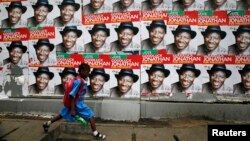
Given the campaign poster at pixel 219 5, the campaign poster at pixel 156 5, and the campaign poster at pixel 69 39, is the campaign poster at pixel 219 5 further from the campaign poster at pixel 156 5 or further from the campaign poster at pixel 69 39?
the campaign poster at pixel 69 39

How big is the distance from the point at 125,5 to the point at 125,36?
676 millimetres

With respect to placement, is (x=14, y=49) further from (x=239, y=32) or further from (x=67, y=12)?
(x=239, y=32)

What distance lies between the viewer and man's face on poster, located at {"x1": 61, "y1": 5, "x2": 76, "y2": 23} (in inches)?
250

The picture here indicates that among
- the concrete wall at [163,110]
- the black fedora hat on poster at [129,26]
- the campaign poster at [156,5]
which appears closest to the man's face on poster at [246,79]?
the concrete wall at [163,110]

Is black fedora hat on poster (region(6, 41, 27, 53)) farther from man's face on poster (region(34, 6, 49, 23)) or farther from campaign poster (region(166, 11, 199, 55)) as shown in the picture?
campaign poster (region(166, 11, 199, 55))

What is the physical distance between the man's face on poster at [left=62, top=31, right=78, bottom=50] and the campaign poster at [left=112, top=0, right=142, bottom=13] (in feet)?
3.51

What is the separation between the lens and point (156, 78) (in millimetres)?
6262

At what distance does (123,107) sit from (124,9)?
216 centimetres

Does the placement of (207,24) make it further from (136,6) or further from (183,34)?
(136,6)

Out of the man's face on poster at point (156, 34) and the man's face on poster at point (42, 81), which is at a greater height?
the man's face on poster at point (156, 34)

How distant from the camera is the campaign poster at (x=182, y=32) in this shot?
6.13m

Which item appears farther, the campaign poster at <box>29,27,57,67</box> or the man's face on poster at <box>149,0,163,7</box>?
the campaign poster at <box>29,27,57,67</box>

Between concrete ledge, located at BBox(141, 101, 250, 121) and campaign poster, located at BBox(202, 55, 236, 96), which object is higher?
campaign poster, located at BBox(202, 55, 236, 96)

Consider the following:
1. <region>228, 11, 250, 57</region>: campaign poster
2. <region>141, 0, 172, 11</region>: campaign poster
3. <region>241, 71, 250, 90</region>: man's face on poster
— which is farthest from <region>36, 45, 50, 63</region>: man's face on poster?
<region>241, 71, 250, 90</region>: man's face on poster
